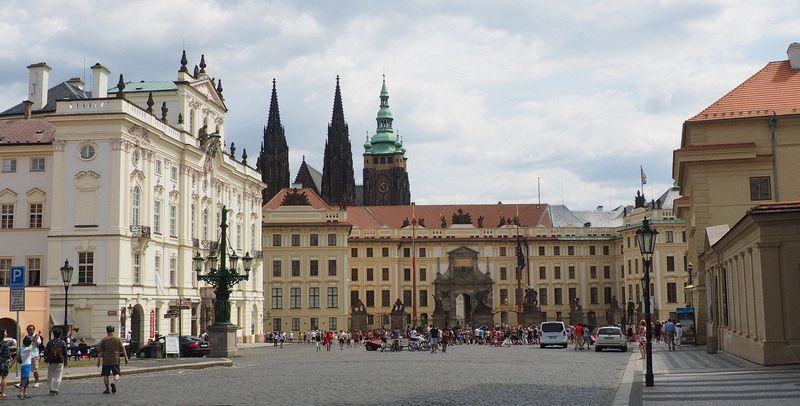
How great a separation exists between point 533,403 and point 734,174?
30537 mm

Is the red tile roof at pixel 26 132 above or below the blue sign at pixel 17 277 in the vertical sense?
above

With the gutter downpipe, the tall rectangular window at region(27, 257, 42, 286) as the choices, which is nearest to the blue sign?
the tall rectangular window at region(27, 257, 42, 286)

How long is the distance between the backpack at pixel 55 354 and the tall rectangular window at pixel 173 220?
37.7m

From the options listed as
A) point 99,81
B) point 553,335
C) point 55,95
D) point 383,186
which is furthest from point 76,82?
point 383,186

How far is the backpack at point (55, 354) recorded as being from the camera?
69.9ft

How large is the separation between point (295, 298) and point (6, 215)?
48045 mm

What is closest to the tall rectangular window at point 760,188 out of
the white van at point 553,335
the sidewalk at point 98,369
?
the white van at point 553,335

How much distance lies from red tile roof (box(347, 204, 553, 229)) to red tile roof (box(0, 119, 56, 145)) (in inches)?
2388

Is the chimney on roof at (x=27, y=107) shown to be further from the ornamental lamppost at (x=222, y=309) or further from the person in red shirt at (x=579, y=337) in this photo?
the person in red shirt at (x=579, y=337)

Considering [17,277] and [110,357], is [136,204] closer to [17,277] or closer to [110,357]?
[17,277]

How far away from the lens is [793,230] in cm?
2556

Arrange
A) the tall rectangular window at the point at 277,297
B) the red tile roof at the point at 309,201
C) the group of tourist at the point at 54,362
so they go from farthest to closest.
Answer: the red tile roof at the point at 309,201 → the tall rectangular window at the point at 277,297 → the group of tourist at the point at 54,362

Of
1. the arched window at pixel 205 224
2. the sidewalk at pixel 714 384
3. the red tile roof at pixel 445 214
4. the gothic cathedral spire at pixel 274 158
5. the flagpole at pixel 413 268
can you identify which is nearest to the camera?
the sidewalk at pixel 714 384

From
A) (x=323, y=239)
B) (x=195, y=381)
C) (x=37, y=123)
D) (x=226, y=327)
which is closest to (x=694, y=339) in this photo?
(x=226, y=327)
